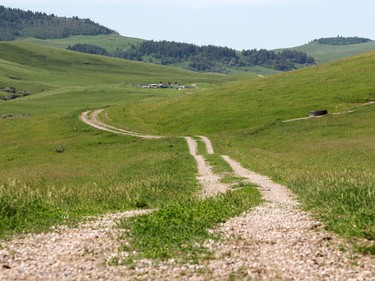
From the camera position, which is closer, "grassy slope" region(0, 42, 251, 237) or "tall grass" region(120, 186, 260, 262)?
"tall grass" region(120, 186, 260, 262)

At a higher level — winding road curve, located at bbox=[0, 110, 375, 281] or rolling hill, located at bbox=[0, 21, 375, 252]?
winding road curve, located at bbox=[0, 110, 375, 281]

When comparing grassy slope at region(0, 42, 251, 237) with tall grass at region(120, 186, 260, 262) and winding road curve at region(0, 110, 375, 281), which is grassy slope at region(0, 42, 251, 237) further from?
tall grass at region(120, 186, 260, 262)

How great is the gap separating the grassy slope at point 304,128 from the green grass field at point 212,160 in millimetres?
A: 121

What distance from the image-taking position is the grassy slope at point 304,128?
853 inches

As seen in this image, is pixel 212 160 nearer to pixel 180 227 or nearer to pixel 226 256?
pixel 180 227

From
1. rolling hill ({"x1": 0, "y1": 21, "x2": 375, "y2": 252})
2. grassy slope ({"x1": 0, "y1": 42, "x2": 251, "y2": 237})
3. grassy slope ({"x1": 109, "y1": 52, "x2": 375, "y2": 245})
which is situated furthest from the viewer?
grassy slope ({"x1": 0, "y1": 42, "x2": 251, "y2": 237})

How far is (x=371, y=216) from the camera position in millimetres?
16875

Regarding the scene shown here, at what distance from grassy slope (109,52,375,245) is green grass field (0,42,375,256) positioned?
0.40 feet

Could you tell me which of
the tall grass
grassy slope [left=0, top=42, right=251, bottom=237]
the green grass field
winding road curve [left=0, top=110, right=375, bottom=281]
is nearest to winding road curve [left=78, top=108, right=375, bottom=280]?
winding road curve [left=0, top=110, right=375, bottom=281]

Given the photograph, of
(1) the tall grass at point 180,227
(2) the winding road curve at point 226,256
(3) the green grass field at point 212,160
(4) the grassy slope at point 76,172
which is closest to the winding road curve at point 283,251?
(2) the winding road curve at point 226,256

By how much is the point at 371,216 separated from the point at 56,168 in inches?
1798

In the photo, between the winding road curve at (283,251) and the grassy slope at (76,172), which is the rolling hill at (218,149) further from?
the winding road curve at (283,251)

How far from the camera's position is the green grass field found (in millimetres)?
21438

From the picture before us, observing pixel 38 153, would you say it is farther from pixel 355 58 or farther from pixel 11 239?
pixel 355 58
